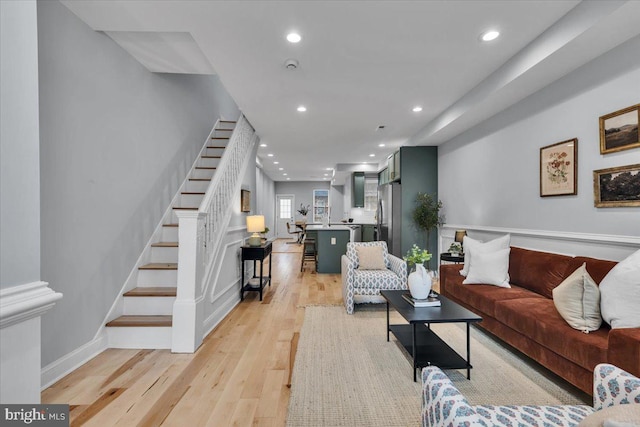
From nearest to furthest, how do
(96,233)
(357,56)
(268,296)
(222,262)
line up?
1. (96,233)
2. (357,56)
3. (222,262)
4. (268,296)

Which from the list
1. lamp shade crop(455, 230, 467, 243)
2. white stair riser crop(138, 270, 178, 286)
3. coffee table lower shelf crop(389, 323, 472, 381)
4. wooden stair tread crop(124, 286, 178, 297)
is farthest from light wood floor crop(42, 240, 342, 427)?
lamp shade crop(455, 230, 467, 243)

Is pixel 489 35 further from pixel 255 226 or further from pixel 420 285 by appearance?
pixel 255 226

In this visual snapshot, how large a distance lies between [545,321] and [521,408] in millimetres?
1218

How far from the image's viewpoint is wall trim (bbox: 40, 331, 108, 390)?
7.02 ft

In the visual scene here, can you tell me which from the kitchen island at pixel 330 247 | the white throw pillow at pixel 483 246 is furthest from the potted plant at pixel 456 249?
the kitchen island at pixel 330 247

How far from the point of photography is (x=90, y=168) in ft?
8.57

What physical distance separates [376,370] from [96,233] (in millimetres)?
2711

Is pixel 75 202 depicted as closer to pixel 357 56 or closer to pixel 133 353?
pixel 133 353

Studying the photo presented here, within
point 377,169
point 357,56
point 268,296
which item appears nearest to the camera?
point 357,56

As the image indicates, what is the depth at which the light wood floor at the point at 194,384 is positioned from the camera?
1834mm

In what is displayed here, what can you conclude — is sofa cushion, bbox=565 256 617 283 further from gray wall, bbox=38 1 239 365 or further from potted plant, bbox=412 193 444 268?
gray wall, bbox=38 1 239 365

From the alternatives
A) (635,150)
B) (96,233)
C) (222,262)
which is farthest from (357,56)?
(96,233)

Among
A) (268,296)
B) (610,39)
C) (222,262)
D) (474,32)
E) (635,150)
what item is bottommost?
(268,296)

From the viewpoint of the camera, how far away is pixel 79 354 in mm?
2434
